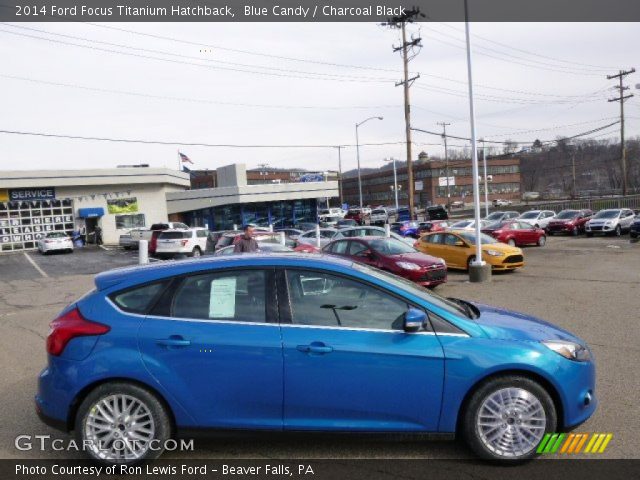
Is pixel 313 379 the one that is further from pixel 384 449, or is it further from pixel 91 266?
pixel 91 266

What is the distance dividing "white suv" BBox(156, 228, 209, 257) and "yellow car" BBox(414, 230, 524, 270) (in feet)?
39.3

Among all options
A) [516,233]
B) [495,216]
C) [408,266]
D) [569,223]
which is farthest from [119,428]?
[495,216]

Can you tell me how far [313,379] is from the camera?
3.77 metres

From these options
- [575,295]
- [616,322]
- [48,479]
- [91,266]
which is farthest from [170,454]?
[91,266]

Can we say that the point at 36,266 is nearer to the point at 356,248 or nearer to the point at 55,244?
the point at 55,244

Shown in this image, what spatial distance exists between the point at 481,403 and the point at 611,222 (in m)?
29.2

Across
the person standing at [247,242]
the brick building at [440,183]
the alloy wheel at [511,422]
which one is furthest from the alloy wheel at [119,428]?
the brick building at [440,183]

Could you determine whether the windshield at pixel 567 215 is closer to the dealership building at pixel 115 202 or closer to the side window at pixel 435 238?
the side window at pixel 435 238

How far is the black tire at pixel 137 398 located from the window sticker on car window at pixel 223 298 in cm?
73

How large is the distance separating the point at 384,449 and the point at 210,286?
1861mm

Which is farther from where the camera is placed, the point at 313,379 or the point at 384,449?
the point at 384,449

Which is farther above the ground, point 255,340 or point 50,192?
point 50,192

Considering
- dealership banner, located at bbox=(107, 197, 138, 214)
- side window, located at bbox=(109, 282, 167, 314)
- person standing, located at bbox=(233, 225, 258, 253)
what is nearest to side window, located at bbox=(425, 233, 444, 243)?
person standing, located at bbox=(233, 225, 258, 253)

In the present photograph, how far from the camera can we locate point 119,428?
3.83m
